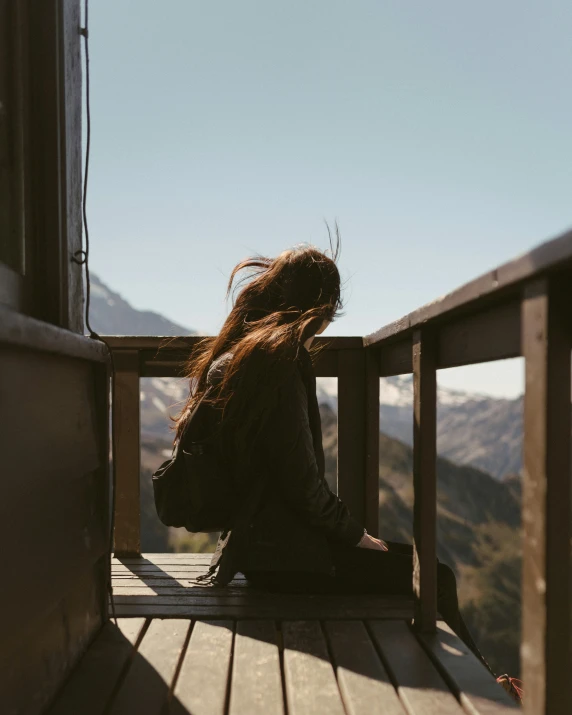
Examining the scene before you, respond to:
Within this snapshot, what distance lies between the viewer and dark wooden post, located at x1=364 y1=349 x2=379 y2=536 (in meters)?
3.29

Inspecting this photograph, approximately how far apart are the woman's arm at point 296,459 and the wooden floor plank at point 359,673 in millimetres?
358

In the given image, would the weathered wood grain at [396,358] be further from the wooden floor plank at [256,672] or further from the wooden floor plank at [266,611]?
the wooden floor plank at [256,672]

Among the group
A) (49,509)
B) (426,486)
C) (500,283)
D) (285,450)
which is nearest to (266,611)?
(285,450)

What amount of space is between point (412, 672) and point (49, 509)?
3.69ft

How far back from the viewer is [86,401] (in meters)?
2.22

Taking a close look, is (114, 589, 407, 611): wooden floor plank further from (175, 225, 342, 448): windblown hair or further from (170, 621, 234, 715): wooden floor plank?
(175, 225, 342, 448): windblown hair

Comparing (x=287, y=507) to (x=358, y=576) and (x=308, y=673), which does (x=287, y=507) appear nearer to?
(x=358, y=576)

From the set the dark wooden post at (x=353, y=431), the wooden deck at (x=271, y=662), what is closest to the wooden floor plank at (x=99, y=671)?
the wooden deck at (x=271, y=662)

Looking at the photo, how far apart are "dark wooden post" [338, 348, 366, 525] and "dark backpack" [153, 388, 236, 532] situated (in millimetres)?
1002

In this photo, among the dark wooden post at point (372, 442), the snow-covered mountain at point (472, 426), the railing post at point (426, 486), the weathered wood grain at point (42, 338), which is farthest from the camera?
the snow-covered mountain at point (472, 426)

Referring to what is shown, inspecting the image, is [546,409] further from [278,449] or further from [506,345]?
[278,449]

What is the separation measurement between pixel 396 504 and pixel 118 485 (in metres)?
45.5

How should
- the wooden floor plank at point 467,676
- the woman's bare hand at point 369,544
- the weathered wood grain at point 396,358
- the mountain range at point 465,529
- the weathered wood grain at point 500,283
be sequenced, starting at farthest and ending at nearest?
the mountain range at point 465,529 < the weathered wood grain at point 396,358 < the woman's bare hand at point 369,544 < the wooden floor plank at point 467,676 < the weathered wood grain at point 500,283

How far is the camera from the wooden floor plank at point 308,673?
175 cm
